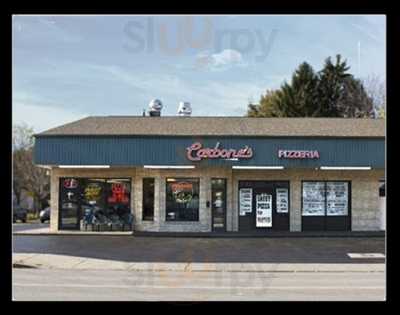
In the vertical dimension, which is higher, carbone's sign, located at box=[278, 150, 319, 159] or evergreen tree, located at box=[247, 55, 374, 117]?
evergreen tree, located at box=[247, 55, 374, 117]

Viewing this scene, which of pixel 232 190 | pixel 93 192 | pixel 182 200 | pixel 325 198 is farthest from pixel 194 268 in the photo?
pixel 325 198

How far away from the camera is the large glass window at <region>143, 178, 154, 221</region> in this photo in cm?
2230

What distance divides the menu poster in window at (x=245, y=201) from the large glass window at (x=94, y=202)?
4.89 meters

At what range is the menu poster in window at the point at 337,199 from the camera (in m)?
22.5

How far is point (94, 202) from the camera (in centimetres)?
2284

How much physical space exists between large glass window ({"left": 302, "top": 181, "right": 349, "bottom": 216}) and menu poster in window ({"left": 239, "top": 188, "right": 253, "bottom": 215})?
2.31 meters

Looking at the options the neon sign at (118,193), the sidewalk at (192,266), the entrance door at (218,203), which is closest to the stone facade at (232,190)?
the entrance door at (218,203)

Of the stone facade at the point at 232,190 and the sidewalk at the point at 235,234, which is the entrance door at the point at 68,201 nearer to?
the stone facade at the point at 232,190

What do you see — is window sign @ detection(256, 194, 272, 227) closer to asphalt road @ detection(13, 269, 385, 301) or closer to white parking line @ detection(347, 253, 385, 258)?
white parking line @ detection(347, 253, 385, 258)

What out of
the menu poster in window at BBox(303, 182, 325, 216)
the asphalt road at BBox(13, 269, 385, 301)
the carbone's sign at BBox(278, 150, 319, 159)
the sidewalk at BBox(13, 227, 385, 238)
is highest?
the carbone's sign at BBox(278, 150, 319, 159)

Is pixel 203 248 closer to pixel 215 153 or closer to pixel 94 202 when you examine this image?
pixel 215 153

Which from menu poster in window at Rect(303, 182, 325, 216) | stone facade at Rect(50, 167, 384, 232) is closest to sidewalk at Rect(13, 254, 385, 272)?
stone facade at Rect(50, 167, 384, 232)

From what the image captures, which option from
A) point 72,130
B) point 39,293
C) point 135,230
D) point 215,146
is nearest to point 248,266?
point 39,293
